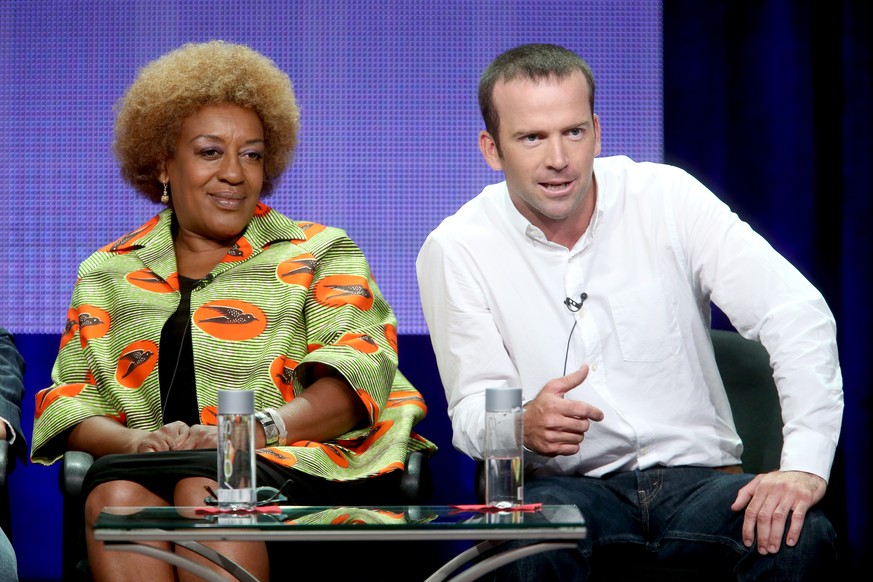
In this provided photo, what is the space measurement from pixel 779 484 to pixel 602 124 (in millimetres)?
1698

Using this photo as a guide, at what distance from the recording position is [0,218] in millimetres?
3533

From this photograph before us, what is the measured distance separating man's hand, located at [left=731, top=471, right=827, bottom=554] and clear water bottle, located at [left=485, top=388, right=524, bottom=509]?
0.46m

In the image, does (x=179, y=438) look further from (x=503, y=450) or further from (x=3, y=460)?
(x=503, y=450)

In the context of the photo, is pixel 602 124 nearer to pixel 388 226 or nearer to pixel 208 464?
pixel 388 226

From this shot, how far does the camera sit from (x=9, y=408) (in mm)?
2762

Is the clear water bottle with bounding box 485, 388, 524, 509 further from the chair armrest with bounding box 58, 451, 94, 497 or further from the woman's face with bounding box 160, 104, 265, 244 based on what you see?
the woman's face with bounding box 160, 104, 265, 244

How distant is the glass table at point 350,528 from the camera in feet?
5.64

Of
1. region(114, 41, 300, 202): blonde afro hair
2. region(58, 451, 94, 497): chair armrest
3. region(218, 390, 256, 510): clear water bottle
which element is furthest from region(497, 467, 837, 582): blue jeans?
region(114, 41, 300, 202): blonde afro hair

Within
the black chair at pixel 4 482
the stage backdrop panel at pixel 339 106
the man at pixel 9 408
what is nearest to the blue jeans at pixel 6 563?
the man at pixel 9 408

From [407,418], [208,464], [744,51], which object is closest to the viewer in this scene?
[208,464]

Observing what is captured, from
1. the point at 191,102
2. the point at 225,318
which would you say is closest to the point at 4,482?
the point at 225,318

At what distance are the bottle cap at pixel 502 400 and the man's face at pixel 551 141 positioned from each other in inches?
28.3

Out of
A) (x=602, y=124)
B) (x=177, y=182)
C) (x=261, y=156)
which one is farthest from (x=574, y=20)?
(x=177, y=182)

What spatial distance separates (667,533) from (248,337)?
45.0 inches
